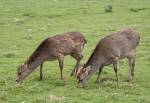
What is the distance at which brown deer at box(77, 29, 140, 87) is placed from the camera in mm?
15031

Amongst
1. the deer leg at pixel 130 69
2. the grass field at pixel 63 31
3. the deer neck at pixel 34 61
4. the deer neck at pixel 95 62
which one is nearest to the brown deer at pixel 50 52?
the deer neck at pixel 34 61

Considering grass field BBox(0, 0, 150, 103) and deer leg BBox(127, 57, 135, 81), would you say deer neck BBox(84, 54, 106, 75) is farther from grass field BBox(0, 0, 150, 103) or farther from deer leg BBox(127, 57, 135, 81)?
deer leg BBox(127, 57, 135, 81)

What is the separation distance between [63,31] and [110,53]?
12470mm

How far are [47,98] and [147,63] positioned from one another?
289 inches

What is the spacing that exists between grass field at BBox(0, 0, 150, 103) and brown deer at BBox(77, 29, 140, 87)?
49 cm

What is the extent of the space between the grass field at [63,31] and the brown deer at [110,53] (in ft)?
1.59

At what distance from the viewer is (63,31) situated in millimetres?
27781

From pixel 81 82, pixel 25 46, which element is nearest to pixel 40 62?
pixel 81 82

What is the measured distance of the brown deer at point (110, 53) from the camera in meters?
15.0

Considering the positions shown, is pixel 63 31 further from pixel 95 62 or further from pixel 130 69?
pixel 95 62

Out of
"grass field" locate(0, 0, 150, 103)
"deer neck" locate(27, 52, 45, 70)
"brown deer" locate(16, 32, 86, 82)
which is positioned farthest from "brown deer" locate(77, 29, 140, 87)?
"deer neck" locate(27, 52, 45, 70)

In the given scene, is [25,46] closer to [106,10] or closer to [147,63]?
[147,63]

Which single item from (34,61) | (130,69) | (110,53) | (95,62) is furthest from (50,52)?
(130,69)

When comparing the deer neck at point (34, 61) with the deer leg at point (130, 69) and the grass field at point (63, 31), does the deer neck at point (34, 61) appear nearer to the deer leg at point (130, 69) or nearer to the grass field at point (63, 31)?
the grass field at point (63, 31)
